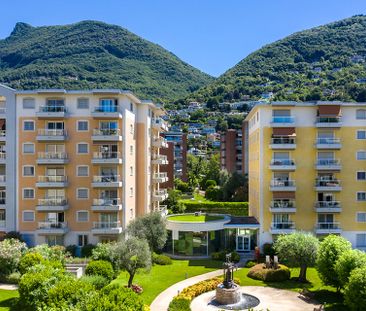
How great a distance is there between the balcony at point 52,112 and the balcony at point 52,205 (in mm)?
9349

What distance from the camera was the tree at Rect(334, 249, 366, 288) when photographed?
31.6 m

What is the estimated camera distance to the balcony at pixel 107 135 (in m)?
47.7

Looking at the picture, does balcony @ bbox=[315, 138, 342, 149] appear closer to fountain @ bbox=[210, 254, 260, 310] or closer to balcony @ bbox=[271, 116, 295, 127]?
balcony @ bbox=[271, 116, 295, 127]

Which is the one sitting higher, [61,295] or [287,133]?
[287,133]

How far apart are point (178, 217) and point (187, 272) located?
13.3 metres

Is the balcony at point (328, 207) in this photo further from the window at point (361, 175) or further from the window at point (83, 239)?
the window at point (83, 239)

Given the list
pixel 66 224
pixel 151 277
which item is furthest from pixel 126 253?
pixel 66 224

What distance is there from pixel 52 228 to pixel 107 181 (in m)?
7.89

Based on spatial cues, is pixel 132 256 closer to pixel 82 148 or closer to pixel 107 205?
pixel 107 205

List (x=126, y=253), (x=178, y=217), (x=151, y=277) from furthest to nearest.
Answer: (x=178, y=217)
(x=151, y=277)
(x=126, y=253)

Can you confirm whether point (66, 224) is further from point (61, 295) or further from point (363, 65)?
point (363, 65)

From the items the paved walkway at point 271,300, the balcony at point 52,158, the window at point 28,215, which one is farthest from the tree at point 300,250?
the window at point 28,215

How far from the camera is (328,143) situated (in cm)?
4981

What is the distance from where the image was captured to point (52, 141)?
4809 cm
